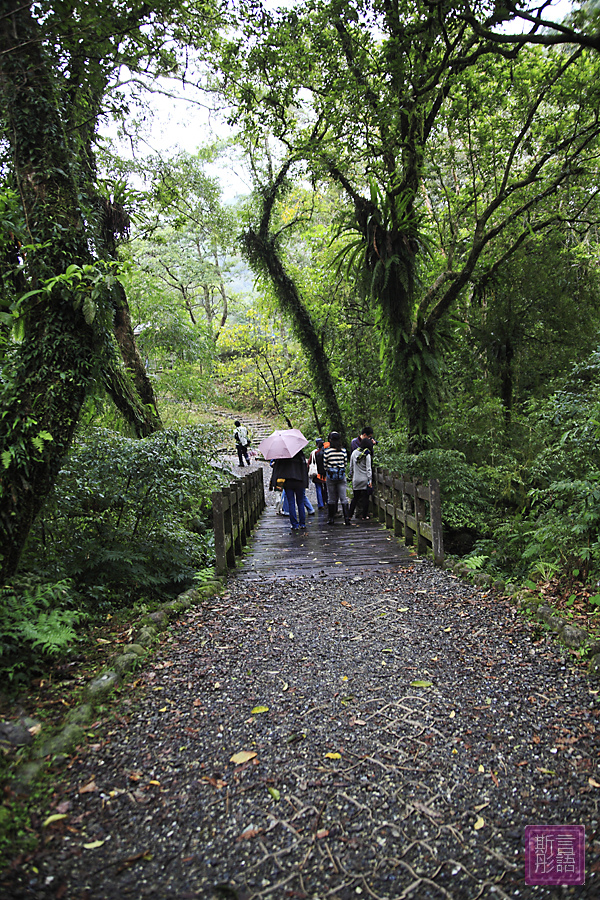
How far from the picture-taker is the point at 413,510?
28.2 ft

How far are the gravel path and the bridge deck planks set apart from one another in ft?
7.38

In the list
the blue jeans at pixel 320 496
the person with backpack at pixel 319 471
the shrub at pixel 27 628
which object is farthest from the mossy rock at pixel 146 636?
the blue jeans at pixel 320 496

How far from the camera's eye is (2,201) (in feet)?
15.0

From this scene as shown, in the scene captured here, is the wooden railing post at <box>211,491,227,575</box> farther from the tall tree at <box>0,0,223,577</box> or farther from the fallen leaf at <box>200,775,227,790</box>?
the fallen leaf at <box>200,775,227,790</box>

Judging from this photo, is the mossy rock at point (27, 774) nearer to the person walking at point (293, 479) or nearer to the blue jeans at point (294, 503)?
the person walking at point (293, 479)

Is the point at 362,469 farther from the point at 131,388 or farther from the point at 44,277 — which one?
the point at 44,277

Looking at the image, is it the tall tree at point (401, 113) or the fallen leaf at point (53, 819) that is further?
the tall tree at point (401, 113)

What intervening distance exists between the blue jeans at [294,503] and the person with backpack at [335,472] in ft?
2.11

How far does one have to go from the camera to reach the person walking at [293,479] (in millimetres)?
9023

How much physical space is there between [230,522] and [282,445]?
6.15ft

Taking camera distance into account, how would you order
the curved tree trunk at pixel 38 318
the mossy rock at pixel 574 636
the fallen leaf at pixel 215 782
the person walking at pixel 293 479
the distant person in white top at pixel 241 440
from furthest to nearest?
the distant person in white top at pixel 241 440
the person walking at pixel 293 479
the curved tree trunk at pixel 38 318
the mossy rock at pixel 574 636
the fallen leaf at pixel 215 782

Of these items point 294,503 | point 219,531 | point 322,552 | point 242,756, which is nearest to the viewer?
point 242,756

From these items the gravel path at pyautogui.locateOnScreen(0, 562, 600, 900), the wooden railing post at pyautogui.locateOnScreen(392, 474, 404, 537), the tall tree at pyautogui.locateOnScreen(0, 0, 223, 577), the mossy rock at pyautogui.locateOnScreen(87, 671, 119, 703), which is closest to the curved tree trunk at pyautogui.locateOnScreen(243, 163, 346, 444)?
the wooden railing post at pyautogui.locateOnScreen(392, 474, 404, 537)

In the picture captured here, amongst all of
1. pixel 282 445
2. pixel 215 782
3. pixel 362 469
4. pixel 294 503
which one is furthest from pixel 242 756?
pixel 362 469
